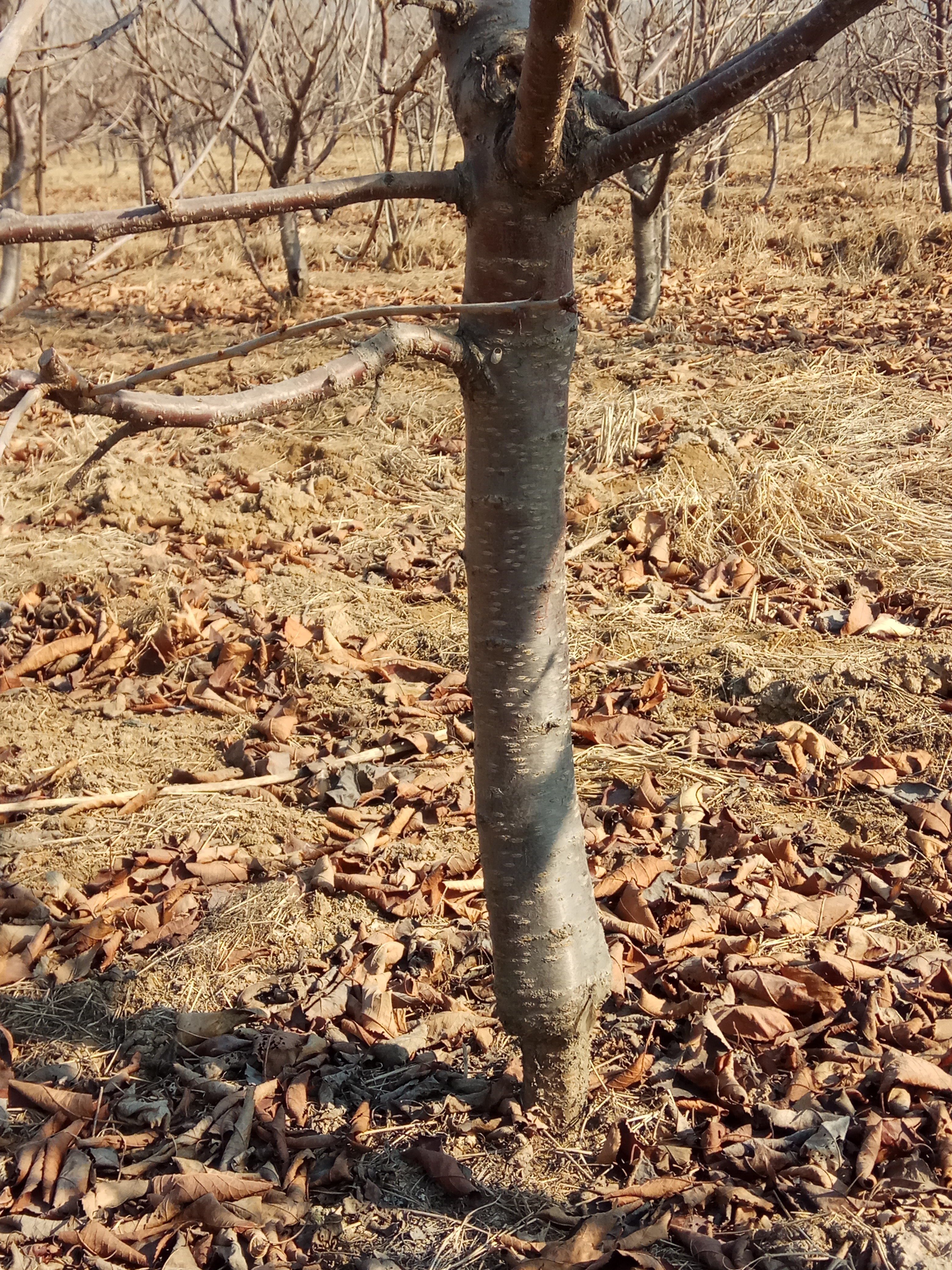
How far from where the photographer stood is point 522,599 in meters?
1.79

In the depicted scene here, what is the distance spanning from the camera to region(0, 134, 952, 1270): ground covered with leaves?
195 centimetres

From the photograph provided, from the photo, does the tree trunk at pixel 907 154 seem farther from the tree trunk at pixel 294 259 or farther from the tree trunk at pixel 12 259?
the tree trunk at pixel 12 259

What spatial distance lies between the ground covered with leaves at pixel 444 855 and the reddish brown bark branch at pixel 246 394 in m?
0.07

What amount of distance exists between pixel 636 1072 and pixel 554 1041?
269mm

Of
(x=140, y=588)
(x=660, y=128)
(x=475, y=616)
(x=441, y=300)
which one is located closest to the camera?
(x=660, y=128)

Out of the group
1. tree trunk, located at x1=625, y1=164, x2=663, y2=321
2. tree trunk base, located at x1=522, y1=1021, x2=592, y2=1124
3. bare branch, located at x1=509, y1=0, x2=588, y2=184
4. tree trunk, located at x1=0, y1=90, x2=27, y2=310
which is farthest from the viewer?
tree trunk, located at x1=625, y1=164, x2=663, y2=321

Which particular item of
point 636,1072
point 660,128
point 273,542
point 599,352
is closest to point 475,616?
point 660,128

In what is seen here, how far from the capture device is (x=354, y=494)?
5.59 m

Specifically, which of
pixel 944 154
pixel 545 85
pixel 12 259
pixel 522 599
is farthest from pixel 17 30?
pixel 944 154

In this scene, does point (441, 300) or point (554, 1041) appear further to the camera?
point (441, 300)

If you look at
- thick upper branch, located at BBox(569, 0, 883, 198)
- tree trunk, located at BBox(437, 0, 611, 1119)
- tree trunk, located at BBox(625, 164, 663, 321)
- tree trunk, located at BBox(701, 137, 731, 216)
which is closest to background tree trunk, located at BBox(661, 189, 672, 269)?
tree trunk, located at BBox(625, 164, 663, 321)

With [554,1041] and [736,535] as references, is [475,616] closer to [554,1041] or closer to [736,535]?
[554,1041]

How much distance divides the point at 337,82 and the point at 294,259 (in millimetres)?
3606

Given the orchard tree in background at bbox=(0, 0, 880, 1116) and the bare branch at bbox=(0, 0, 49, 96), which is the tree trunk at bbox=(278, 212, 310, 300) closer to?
the orchard tree in background at bbox=(0, 0, 880, 1116)
